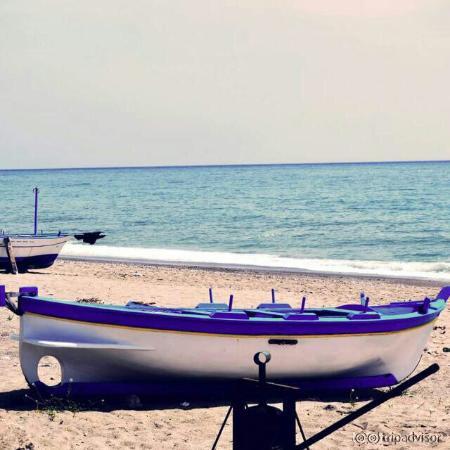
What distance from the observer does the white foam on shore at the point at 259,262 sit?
26.0m

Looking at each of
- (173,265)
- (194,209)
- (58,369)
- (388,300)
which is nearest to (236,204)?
(194,209)

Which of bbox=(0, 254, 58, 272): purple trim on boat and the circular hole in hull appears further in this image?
bbox=(0, 254, 58, 272): purple trim on boat

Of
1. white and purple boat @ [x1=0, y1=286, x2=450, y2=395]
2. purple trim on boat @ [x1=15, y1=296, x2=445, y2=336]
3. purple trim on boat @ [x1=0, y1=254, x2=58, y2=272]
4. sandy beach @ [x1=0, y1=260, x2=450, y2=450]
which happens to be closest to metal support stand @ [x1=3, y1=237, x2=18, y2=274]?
purple trim on boat @ [x1=0, y1=254, x2=58, y2=272]

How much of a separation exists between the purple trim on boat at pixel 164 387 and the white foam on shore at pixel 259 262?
14.8m

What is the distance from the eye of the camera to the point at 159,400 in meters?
9.88

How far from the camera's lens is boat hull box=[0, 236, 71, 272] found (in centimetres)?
2330

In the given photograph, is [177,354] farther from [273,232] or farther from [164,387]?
[273,232]

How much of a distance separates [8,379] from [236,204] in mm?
64002

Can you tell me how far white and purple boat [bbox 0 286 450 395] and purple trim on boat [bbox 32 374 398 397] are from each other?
1cm

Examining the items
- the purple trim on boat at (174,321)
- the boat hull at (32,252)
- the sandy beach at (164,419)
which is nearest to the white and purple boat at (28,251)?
the boat hull at (32,252)

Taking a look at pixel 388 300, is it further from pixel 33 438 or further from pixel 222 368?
pixel 33 438

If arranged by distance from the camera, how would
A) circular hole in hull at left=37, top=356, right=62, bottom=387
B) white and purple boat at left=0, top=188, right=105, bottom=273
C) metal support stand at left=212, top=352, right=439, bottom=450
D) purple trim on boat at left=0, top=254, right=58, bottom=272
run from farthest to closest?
1. purple trim on boat at left=0, top=254, right=58, bottom=272
2. white and purple boat at left=0, top=188, right=105, bottom=273
3. circular hole in hull at left=37, top=356, right=62, bottom=387
4. metal support stand at left=212, top=352, right=439, bottom=450

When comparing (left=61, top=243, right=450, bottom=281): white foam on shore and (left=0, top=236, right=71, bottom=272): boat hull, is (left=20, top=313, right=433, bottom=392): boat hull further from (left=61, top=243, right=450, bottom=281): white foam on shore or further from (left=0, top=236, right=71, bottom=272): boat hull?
(left=61, top=243, right=450, bottom=281): white foam on shore

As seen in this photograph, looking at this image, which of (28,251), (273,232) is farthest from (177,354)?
(273,232)
